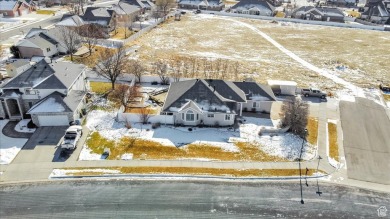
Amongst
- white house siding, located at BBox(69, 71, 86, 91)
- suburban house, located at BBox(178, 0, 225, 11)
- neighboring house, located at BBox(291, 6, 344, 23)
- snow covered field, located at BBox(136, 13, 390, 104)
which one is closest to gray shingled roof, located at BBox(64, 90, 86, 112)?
white house siding, located at BBox(69, 71, 86, 91)

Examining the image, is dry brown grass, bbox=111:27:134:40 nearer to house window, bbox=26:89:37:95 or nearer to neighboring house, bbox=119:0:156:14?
neighboring house, bbox=119:0:156:14

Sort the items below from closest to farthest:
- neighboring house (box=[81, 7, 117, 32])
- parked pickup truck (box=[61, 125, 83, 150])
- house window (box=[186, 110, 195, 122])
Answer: parked pickup truck (box=[61, 125, 83, 150]) → house window (box=[186, 110, 195, 122]) → neighboring house (box=[81, 7, 117, 32])

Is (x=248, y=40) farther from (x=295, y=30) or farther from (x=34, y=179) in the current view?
(x=34, y=179)


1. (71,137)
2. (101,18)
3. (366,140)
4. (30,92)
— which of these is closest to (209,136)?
(71,137)

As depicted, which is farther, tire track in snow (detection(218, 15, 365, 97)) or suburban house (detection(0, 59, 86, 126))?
tire track in snow (detection(218, 15, 365, 97))

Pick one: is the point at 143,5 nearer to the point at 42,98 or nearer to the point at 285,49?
the point at 285,49
